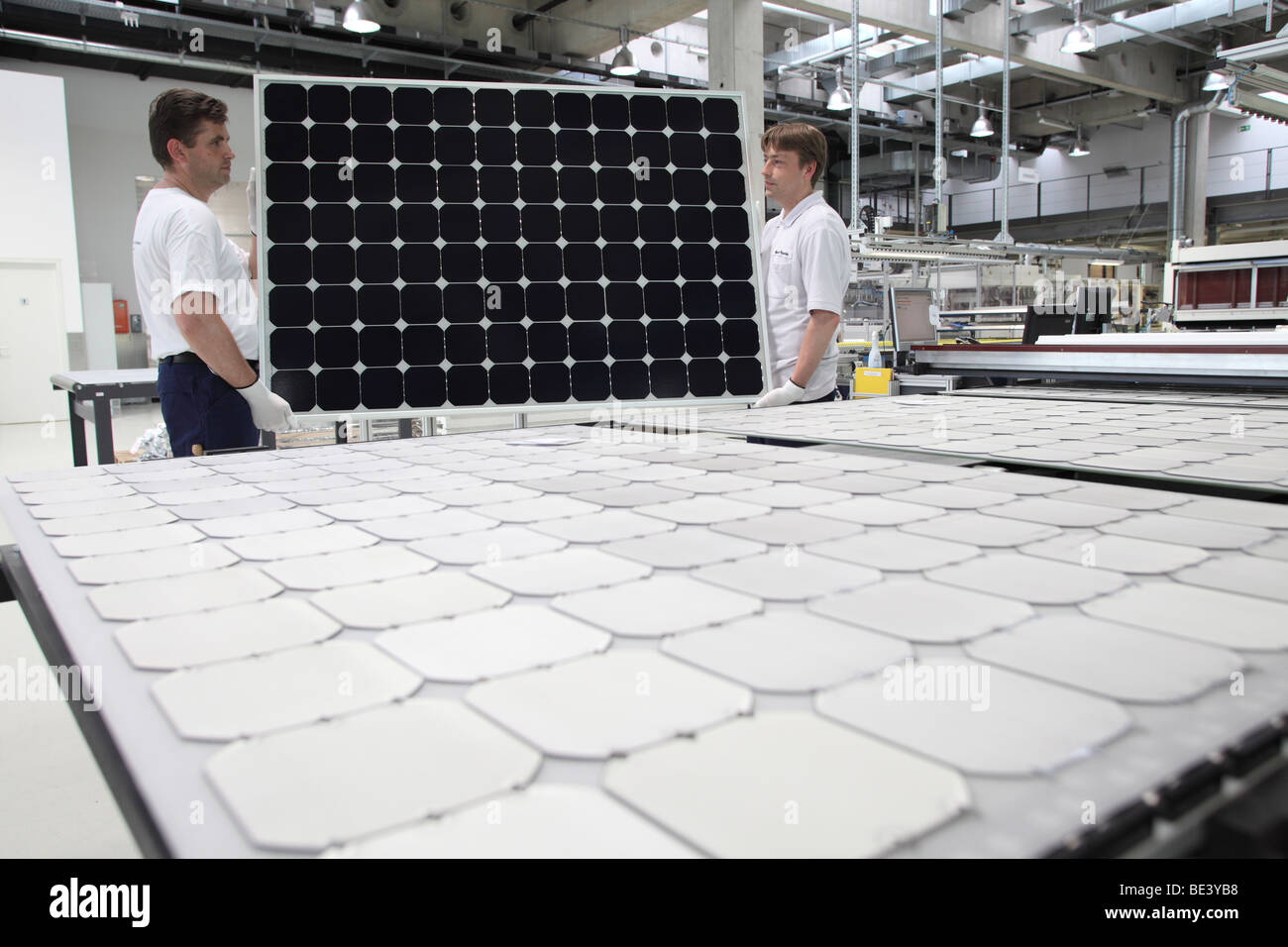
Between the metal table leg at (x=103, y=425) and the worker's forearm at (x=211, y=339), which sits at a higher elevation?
the worker's forearm at (x=211, y=339)

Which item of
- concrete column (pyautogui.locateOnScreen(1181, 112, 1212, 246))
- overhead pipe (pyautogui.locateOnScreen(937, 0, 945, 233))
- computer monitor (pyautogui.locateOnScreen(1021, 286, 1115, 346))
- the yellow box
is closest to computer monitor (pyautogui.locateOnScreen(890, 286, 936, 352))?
the yellow box

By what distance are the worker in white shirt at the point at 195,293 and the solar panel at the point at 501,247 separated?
0.74 feet

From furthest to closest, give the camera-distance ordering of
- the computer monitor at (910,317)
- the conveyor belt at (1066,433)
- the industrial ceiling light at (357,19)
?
1. the industrial ceiling light at (357,19)
2. the computer monitor at (910,317)
3. the conveyor belt at (1066,433)

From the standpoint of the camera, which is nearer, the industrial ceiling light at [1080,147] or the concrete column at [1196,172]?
the concrete column at [1196,172]

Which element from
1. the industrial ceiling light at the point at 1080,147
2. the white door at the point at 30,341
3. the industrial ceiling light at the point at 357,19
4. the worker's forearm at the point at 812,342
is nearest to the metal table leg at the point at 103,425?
the worker's forearm at the point at 812,342

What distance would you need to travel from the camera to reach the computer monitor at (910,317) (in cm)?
549

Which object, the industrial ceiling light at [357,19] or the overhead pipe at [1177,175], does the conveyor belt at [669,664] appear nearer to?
the industrial ceiling light at [357,19]

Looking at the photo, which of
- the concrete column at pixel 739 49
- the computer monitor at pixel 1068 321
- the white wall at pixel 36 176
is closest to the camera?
the computer monitor at pixel 1068 321

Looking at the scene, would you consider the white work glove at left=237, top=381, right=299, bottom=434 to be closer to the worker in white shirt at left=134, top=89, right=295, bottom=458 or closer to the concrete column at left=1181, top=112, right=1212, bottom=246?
the worker in white shirt at left=134, top=89, right=295, bottom=458

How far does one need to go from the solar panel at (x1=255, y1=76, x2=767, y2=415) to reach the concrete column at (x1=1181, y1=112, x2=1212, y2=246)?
13.2m

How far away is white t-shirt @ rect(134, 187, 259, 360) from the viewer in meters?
2.34
